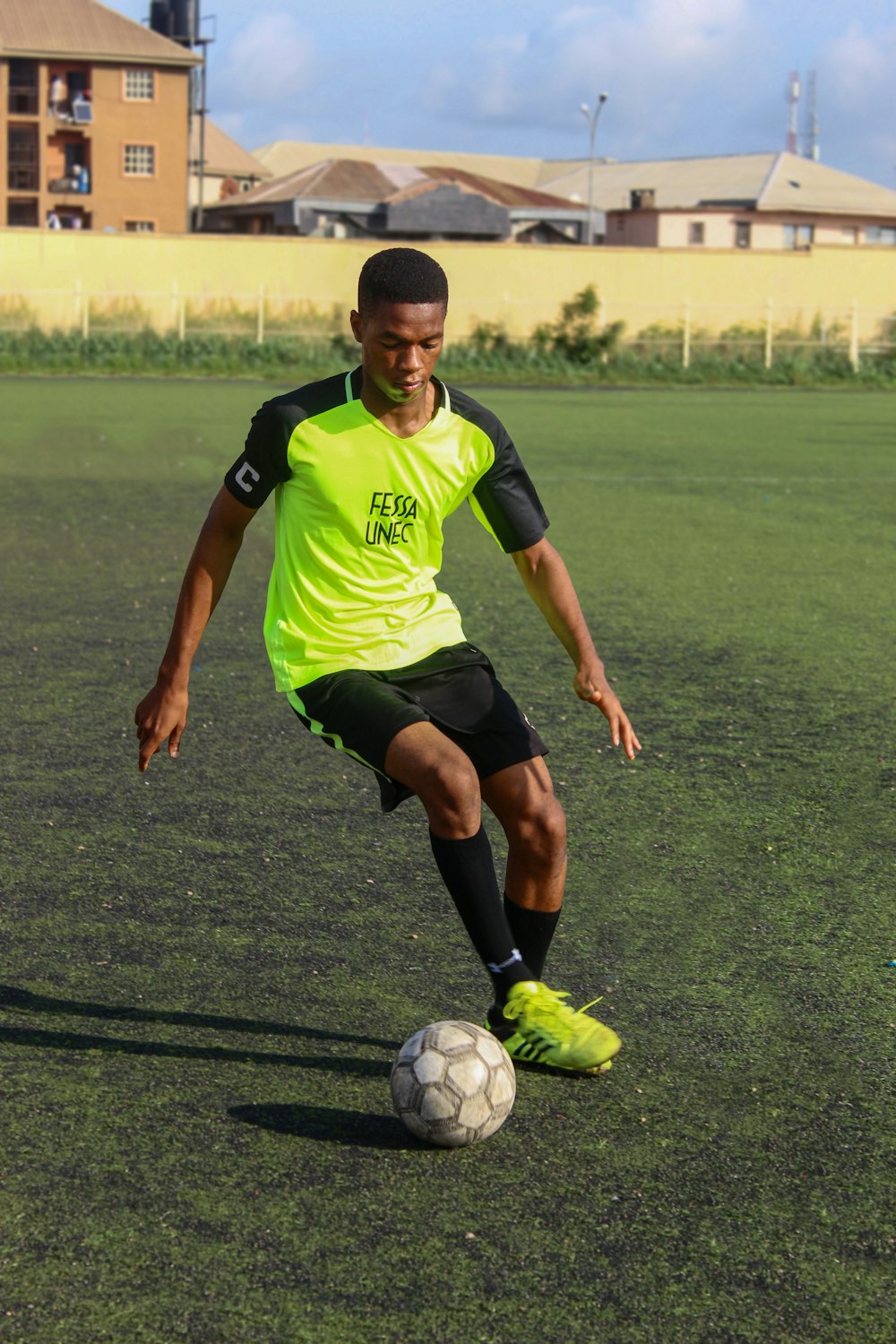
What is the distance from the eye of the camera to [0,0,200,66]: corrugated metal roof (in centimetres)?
6444

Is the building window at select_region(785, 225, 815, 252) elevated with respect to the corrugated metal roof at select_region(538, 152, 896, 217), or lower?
lower

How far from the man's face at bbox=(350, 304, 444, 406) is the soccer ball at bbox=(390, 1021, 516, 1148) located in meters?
1.51

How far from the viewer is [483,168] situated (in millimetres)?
96500

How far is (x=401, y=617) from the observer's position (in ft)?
13.6

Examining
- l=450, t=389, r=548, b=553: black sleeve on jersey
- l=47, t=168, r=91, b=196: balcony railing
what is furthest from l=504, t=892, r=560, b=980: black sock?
l=47, t=168, r=91, b=196: balcony railing

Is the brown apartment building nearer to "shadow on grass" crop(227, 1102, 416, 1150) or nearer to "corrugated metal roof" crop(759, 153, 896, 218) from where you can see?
"corrugated metal roof" crop(759, 153, 896, 218)

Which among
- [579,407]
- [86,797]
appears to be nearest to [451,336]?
[579,407]

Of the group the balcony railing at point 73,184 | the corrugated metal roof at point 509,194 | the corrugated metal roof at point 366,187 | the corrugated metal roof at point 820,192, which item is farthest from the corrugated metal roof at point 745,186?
the balcony railing at point 73,184

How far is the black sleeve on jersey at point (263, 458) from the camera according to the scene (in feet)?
13.1

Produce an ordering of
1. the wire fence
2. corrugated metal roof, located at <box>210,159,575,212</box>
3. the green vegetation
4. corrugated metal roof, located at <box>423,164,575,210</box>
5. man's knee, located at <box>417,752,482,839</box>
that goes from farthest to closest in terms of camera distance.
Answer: corrugated metal roof, located at <box>423,164,575,210</box> → corrugated metal roof, located at <box>210,159,575,212</box> → the wire fence → the green vegetation → man's knee, located at <box>417,752,482,839</box>

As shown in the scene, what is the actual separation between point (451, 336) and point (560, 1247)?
41.0 m

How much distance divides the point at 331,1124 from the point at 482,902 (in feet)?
2.03

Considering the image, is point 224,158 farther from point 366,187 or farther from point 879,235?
point 879,235

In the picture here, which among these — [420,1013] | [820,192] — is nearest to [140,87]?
[820,192]
